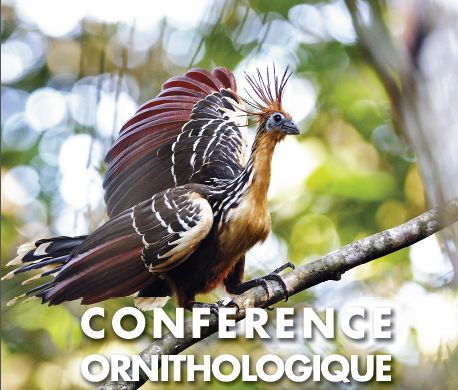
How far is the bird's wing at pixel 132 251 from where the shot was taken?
1149 millimetres

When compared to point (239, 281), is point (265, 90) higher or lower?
higher

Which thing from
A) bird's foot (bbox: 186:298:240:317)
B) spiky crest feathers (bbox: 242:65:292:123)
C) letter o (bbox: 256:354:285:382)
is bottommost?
letter o (bbox: 256:354:285:382)

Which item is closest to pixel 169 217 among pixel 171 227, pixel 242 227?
pixel 171 227

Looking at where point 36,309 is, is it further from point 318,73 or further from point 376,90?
point 376,90

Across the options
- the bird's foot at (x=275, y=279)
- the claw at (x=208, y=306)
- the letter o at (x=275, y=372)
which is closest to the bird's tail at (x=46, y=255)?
the claw at (x=208, y=306)

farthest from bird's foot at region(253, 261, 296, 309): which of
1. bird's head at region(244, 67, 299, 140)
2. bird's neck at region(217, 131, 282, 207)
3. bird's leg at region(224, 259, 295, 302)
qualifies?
bird's head at region(244, 67, 299, 140)

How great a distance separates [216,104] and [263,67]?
0.17 m

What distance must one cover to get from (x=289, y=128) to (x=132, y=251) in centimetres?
36

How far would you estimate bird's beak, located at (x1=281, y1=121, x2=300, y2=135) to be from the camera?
1.16 m

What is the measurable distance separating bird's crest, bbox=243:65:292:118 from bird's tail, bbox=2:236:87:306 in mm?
407

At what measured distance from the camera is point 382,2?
2.38ft

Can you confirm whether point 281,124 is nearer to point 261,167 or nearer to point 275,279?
point 261,167

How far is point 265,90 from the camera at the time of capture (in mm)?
1210

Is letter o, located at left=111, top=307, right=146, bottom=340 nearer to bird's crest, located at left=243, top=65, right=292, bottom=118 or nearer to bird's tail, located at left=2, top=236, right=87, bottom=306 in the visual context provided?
bird's tail, located at left=2, top=236, right=87, bottom=306
